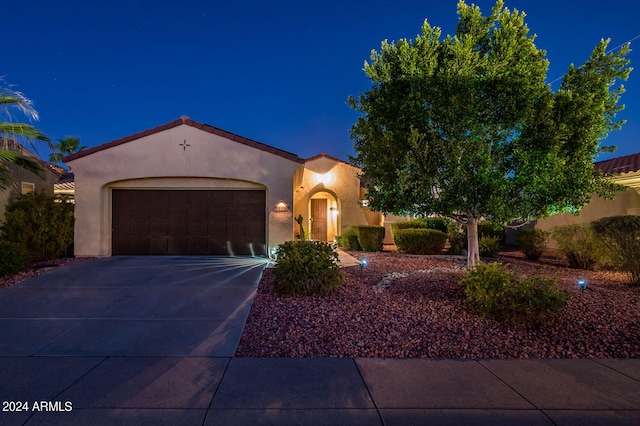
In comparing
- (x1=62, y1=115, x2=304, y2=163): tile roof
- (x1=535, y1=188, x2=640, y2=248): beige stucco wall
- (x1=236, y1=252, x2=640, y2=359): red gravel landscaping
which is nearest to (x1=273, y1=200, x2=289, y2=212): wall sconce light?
(x1=62, y1=115, x2=304, y2=163): tile roof

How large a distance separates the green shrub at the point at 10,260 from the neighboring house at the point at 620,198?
1619 centimetres

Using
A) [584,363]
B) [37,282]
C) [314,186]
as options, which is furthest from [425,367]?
[314,186]

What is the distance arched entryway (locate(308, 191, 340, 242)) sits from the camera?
711 inches

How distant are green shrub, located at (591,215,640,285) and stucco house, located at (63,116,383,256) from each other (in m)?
8.19

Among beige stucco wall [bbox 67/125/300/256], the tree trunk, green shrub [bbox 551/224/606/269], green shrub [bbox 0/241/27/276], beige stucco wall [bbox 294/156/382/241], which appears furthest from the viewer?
beige stucco wall [bbox 294/156/382/241]

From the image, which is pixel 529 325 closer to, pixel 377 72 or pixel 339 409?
pixel 339 409

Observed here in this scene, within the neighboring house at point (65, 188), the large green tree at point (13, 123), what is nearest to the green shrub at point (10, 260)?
the large green tree at point (13, 123)

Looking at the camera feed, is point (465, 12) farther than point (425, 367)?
Yes

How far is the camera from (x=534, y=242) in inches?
436

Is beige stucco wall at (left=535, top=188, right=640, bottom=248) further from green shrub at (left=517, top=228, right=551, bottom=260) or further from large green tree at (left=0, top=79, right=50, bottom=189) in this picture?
large green tree at (left=0, top=79, right=50, bottom=189)

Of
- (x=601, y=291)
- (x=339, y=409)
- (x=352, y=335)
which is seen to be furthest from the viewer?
(x=601, y=291)

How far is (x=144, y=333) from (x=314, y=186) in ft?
39.6

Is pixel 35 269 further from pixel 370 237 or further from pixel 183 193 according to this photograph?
pixel 370 237

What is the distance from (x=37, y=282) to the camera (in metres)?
7.52
